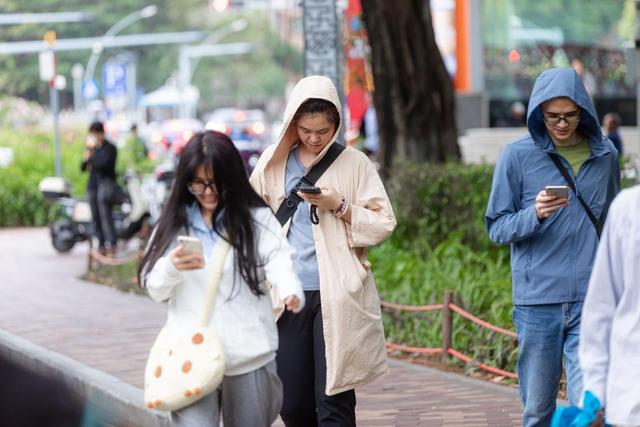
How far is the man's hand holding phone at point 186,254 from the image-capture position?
14.9ft

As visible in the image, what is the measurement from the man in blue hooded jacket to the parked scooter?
473 inches

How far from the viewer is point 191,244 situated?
179 inches

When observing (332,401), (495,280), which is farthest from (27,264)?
(332,401)

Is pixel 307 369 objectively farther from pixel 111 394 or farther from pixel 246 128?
pixel 246 128

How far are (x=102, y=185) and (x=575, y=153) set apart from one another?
1191 cm

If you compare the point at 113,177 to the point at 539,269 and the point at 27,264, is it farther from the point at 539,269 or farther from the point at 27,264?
the point at 539,269

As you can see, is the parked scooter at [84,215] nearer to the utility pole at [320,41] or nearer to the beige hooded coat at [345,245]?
the utility pole at [320,41]

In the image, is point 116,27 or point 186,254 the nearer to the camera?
point 186,254

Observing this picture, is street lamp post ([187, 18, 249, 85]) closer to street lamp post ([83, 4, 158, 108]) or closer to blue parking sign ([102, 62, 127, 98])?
street lamp post ([83, 4, 158, 108])

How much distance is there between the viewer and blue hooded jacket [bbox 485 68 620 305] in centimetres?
543

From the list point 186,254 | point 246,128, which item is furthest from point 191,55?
point 186,254

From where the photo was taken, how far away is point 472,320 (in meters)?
8.99

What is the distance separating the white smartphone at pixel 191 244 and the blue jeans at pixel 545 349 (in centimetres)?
156

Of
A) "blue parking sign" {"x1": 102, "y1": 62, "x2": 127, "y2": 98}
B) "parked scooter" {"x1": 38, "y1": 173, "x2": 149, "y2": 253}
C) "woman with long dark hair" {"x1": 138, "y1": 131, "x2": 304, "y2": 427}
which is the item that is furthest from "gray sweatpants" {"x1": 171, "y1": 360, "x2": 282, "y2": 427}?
"blue parking sign" {"x1": 102, "y1": 62, "x2": 127, "y2": 98}
